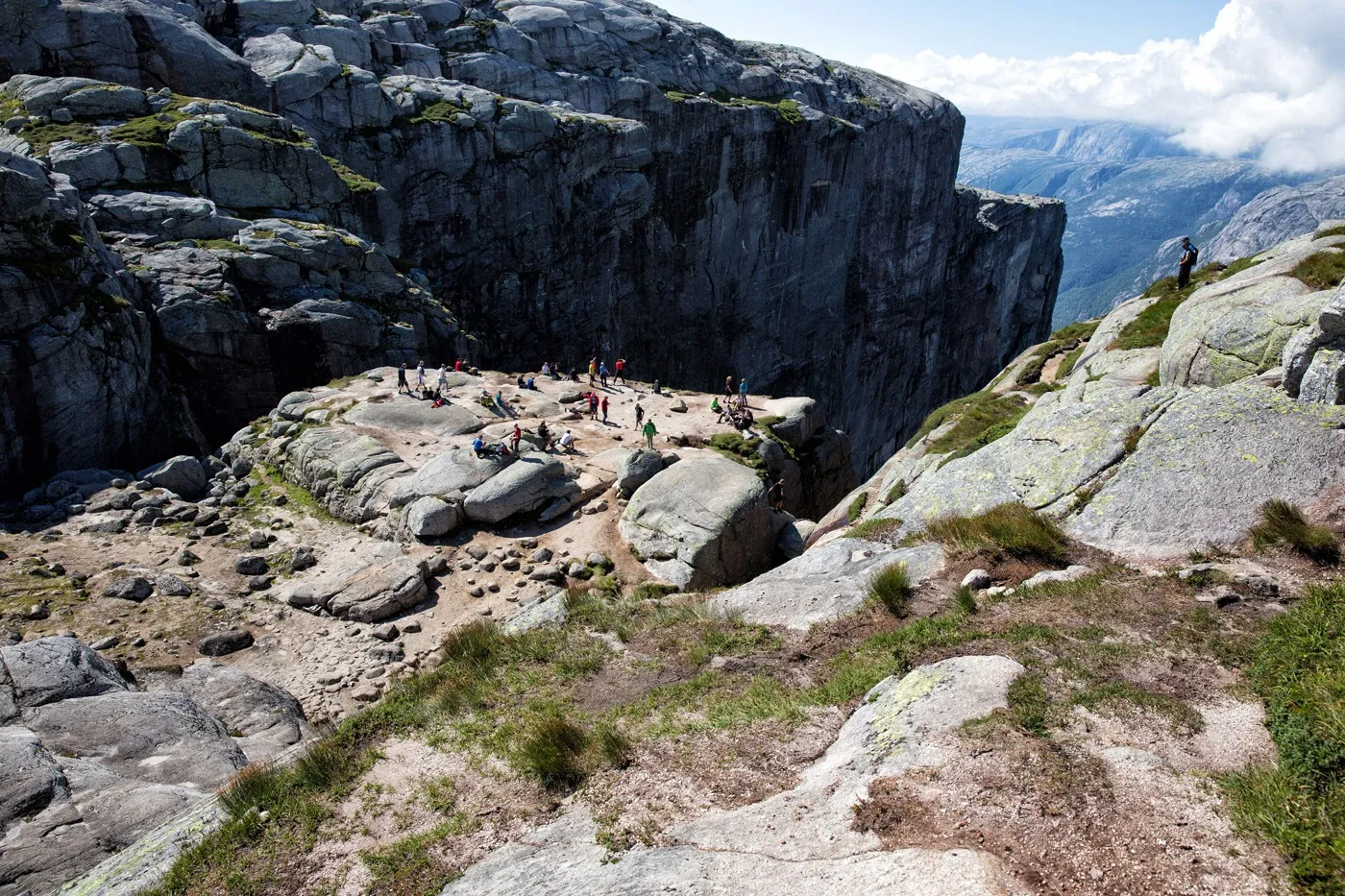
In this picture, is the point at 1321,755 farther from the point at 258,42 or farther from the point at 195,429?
the point at 258,42

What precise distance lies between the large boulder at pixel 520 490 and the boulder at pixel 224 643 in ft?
25.3

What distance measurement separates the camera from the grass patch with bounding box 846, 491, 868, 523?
76.2 feet

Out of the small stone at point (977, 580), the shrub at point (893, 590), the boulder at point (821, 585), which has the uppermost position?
the small stone at point (977, 580)

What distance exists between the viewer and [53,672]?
14750 mm

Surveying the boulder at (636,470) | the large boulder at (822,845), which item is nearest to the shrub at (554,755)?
the large boulder at (822,845)

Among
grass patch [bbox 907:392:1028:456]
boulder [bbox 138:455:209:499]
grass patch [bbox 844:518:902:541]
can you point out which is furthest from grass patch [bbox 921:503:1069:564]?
boulder [bbox 138:455:209:499]

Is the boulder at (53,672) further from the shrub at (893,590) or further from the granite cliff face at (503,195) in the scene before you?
the granite cliff face at (503,195)

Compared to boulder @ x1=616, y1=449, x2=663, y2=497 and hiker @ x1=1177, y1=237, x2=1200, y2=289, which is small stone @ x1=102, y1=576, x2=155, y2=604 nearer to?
boulder @ x1=616, y1=449, x2=663, y2=497

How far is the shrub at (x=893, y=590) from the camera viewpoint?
42.3ft

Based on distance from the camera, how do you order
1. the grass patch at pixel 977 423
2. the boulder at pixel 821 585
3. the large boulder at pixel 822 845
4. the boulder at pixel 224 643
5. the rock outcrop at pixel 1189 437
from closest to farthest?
the large boulder at pixel 822 845 < the rock outcrop at pixel 1189 437 < the boulder at pixel 821 585 < the boulder at pixel 224 643 < the grass patch at pixel 977 423

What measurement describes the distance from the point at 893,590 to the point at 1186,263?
19.1 meters

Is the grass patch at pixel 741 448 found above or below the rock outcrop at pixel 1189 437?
below

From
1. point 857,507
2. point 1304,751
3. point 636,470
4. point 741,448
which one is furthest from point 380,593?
point 1304,751

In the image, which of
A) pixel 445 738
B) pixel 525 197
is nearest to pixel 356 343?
pixel 525 197
